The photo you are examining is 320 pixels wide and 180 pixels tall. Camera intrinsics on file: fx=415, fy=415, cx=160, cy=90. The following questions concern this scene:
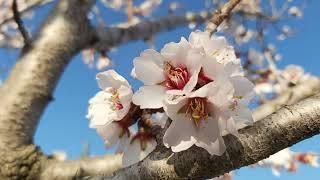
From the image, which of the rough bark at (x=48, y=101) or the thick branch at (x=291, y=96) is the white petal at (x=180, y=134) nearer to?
the rough bark at (x=48, y=101)

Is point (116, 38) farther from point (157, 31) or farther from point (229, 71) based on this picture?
point (229, 71)

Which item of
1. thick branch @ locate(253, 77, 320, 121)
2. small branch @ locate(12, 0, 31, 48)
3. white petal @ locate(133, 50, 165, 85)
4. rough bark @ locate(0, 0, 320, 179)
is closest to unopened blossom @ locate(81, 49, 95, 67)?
rough bark @ locate(0, 0, 320, 179)

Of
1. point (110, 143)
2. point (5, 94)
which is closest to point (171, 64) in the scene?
point (110, 143)

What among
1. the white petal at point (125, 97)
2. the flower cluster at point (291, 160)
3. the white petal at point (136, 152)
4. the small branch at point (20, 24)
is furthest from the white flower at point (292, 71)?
the white petal at point (125, 97)

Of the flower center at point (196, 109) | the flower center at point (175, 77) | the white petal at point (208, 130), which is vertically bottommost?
the white petal at point (208, 130)

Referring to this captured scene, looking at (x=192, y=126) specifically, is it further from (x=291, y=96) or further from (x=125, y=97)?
(x=291, y=96)

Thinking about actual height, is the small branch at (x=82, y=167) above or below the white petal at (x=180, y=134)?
above
